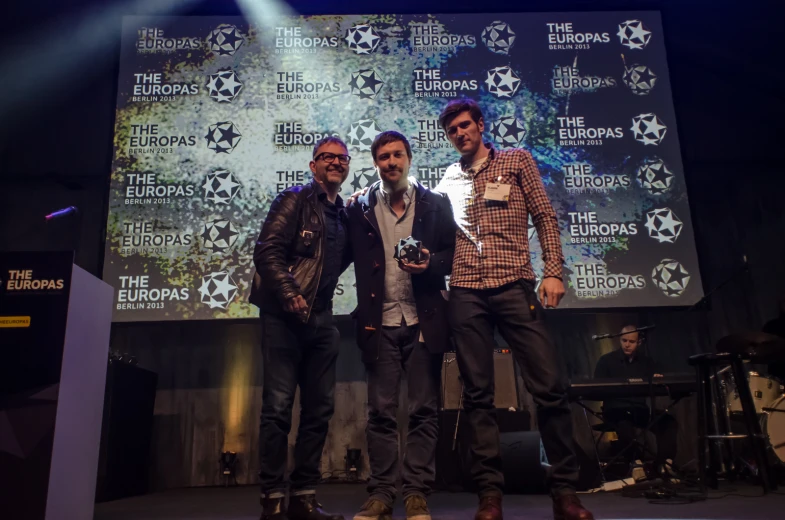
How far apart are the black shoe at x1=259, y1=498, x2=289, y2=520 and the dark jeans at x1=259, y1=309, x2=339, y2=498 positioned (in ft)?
0.07

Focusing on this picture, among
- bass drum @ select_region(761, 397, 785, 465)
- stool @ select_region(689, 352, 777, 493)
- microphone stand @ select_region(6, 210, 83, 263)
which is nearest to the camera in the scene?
stool @ select_region(689, 352, 777, 493)

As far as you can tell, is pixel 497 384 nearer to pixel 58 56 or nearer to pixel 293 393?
pixel 293 393

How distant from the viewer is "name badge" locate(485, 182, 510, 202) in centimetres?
219

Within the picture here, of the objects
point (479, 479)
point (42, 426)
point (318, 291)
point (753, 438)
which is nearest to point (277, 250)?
point (318, 291)

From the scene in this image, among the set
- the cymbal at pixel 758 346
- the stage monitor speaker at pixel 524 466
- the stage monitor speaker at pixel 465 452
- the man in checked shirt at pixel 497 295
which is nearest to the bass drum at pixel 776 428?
the cymbal at pixel 758 346

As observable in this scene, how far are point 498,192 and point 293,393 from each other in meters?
1.12

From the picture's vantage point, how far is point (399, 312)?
220cm

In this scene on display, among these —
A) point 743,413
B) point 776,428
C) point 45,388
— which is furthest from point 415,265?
point 776,428

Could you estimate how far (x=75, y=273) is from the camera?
2107 mm

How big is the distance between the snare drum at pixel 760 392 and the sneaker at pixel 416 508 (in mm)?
3371

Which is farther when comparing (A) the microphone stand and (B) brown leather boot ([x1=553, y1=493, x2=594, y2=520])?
(A) the microphone stand

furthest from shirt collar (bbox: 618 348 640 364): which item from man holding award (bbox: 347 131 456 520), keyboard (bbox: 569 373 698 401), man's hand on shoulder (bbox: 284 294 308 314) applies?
man's hand on shoulder (bbox: 284 294 308 314)

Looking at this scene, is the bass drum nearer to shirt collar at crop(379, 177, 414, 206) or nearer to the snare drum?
the snare drum

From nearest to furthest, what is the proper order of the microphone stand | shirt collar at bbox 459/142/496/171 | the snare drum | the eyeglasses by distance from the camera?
1. shirt collar at bbox 459/142/496/171
2. the eyeglasses
3. the snare drum
4. the microphone stand
